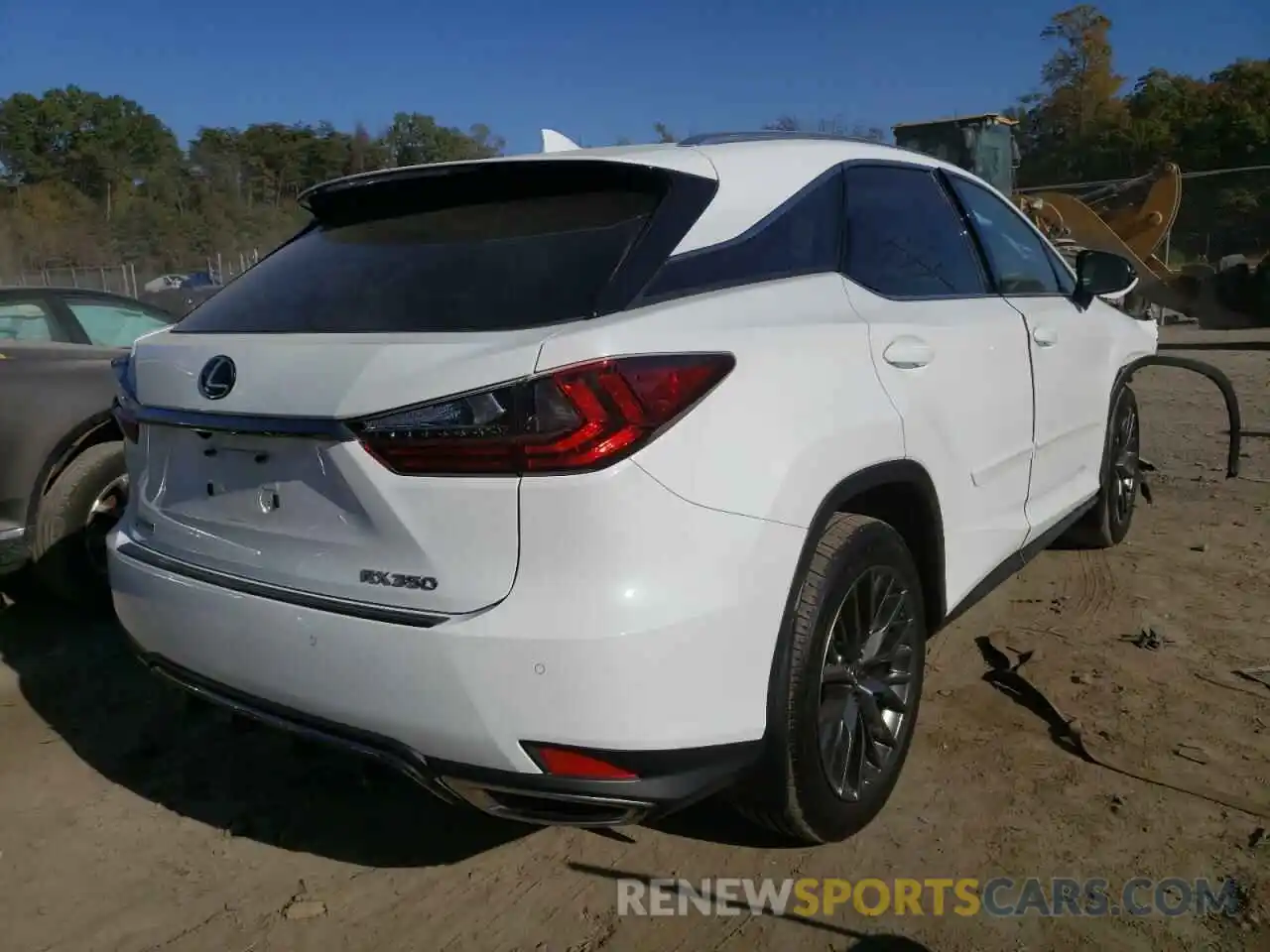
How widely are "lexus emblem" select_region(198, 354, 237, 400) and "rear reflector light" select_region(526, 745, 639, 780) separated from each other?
1055 millimetres

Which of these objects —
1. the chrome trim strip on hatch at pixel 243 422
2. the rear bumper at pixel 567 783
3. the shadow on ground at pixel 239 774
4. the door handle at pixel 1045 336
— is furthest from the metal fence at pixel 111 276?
the rear bumper at pixel 567 783

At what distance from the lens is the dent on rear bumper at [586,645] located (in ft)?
6.23

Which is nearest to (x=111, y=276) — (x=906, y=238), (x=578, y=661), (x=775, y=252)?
(x=906, y=238)

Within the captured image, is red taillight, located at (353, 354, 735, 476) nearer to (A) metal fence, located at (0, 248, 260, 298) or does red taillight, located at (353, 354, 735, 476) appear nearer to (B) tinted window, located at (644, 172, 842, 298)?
(B) tinted window, located at (644, 172, 842, 298)

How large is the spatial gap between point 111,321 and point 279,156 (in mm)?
70175

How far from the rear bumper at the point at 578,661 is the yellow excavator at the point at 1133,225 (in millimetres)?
15868

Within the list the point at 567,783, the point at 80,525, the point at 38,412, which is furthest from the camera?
the point at 80,525

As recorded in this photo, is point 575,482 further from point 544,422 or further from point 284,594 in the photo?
point 284,594

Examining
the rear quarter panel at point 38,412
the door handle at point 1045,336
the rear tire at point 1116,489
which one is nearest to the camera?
the door handle at point 1045,336

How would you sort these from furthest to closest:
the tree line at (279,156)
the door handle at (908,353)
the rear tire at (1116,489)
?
the tree line at (279,156) → the rear tire at (1116,489) → the door handle at (908,353)

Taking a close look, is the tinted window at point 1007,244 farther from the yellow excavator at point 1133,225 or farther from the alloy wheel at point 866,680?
the yellow excavator at point 1133,225

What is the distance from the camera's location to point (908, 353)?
2674 mm

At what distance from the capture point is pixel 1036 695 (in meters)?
3.45

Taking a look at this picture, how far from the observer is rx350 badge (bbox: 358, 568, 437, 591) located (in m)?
1.99
